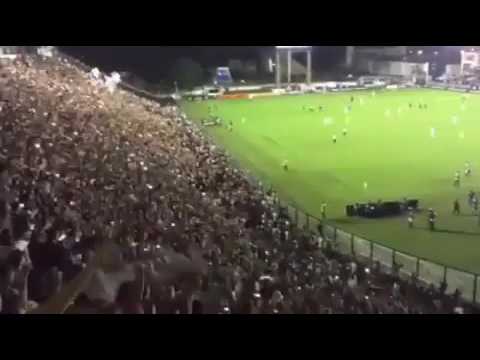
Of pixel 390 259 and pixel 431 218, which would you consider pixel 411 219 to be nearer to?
pixel 431 218

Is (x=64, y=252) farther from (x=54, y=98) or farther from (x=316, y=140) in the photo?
(x=316, y=140)

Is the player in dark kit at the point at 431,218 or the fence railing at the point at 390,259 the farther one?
the player in dark kit at the point at 431,218

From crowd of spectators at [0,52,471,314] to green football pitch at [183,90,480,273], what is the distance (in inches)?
11.7

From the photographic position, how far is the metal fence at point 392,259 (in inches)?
242

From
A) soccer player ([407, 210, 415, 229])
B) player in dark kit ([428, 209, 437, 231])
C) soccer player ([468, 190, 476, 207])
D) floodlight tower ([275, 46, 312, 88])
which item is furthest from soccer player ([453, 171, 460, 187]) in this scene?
floodlight tower ([275, 46, 312, 88])

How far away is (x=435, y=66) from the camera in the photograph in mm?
6664

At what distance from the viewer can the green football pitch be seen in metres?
6.39

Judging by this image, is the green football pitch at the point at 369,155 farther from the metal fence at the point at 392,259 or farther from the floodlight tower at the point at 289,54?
the floodlight tower at the point at 289,54

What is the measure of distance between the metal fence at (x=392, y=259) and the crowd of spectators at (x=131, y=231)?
7cm

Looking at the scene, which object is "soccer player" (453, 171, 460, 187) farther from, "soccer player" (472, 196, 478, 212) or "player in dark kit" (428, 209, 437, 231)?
"player in dark kit" (428, 209, 437, 231)

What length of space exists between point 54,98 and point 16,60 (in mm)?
443

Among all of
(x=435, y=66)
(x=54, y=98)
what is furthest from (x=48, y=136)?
(x=435, y=66)

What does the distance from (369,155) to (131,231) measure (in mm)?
2163

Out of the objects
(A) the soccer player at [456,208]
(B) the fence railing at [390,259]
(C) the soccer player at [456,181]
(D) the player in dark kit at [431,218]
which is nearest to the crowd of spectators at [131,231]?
(B) the fence railing at [390,259]
